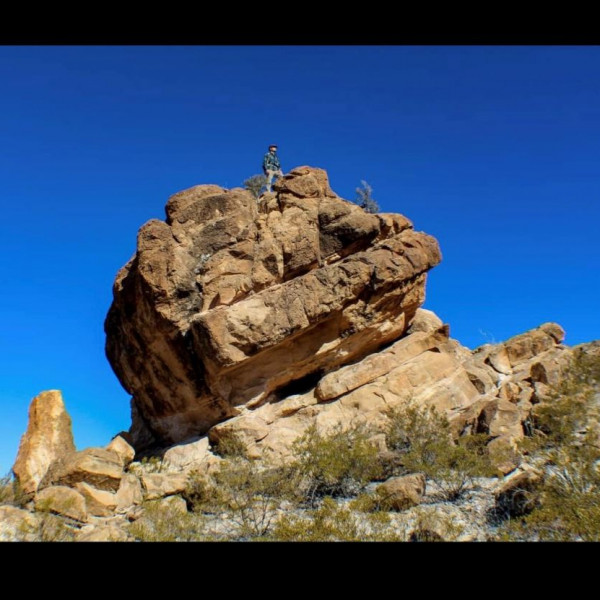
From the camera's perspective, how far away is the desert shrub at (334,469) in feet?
51.2

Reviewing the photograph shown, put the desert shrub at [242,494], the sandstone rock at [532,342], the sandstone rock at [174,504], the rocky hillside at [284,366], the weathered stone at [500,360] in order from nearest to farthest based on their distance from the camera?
the desert shrub at [242,494], the sandstone rock at [174,504], the rocky hillside at [284,366], the weathered stone at [500,360], the sandstone rock at [532,342]

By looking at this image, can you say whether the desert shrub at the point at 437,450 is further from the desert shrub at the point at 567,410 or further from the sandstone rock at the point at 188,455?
the sandstone rock at the point at 188,455

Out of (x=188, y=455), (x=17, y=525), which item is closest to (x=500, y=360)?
(x=188, y=455)

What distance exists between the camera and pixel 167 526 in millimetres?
12789

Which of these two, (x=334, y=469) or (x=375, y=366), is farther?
(x=375, y=366)

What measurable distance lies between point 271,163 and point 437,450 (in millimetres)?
16183

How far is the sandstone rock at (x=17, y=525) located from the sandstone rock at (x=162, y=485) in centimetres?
399

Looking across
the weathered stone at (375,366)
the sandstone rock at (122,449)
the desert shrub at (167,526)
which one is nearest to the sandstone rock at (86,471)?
the desert shrub at (167,526)

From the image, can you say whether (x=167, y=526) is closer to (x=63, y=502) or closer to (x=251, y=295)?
(x=63, y=502)

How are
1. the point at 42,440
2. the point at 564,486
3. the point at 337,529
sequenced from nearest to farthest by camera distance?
1. the point at 337,529
2. the point at 564,486
3. the point at 42,440
